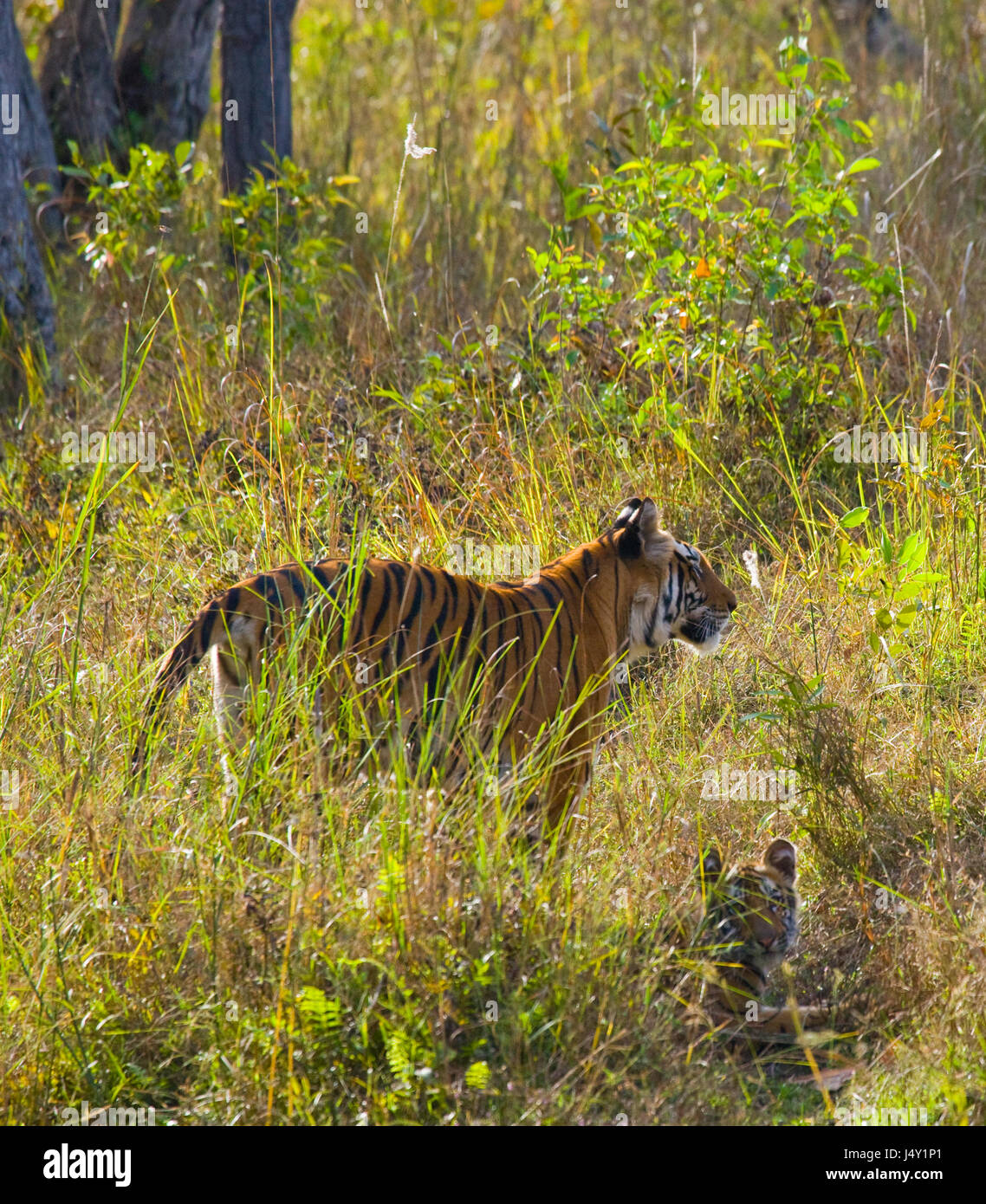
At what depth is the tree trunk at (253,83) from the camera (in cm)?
769

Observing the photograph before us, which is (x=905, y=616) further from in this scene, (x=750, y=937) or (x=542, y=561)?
(x=542, y=561)

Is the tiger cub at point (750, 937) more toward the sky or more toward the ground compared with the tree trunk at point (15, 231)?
more toward the ground

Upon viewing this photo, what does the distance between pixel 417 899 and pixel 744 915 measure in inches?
35.9

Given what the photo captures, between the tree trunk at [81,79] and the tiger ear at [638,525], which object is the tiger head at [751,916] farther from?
the tree trunk at [81,79]

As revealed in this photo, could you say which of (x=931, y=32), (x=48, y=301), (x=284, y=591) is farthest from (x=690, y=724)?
(x=931, y=32)

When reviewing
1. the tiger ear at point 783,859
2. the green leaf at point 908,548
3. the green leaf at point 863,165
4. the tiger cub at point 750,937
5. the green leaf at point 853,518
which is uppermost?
the green leaf at point 863,165

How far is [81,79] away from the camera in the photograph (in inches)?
355

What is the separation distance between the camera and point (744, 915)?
3488 millimetres

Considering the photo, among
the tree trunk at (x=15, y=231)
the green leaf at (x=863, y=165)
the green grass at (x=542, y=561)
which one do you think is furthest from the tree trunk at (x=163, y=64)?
the green leaf at (x=863, y=165)

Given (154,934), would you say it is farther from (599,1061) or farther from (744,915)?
(744,915)

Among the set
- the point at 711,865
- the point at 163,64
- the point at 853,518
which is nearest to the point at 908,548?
the point at 853,518

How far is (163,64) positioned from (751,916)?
746 centimetres

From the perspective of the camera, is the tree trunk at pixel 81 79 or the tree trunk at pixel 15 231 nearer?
the tree trunk at pixel 15 231

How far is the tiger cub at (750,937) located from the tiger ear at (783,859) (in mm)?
32
